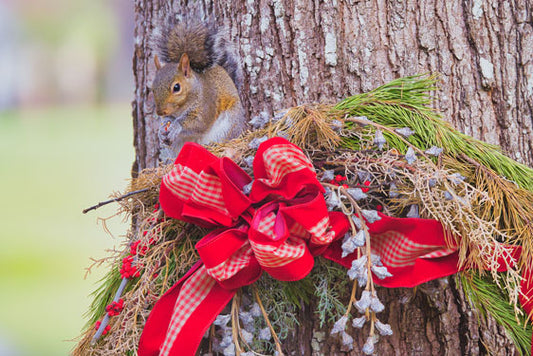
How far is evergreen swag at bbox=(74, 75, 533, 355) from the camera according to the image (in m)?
0.82

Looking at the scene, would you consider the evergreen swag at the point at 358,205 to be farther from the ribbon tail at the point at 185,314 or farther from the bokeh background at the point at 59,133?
the bokeh background at the point at 59,133

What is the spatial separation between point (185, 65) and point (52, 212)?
13.5 ft

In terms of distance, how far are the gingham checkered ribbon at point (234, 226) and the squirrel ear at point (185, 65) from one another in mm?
344

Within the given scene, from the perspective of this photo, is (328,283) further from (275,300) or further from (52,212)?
(52,212)

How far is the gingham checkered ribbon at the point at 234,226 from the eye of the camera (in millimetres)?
771

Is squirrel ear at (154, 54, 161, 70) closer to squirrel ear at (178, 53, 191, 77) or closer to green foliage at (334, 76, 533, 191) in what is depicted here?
squirrel ear at (178, 53, 191, 77)

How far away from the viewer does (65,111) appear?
5.26 metres

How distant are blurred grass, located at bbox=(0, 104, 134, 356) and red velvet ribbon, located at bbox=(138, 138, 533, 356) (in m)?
2.77

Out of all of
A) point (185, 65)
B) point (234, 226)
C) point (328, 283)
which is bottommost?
point (328, 283)

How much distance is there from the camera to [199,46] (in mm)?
1139

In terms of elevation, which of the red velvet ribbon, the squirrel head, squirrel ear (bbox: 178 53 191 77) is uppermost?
squirrel ear (bbox: 178 53 191 77)

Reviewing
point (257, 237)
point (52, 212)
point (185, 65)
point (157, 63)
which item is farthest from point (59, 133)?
point (257, 237)

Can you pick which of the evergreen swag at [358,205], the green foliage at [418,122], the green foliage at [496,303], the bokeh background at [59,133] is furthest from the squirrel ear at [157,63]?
the bokeh background at [59,133]

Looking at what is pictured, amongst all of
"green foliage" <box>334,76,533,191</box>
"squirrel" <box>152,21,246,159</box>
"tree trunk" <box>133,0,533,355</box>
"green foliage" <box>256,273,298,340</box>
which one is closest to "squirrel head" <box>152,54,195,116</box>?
"squirrel" <box>152,21,246,159</box>
